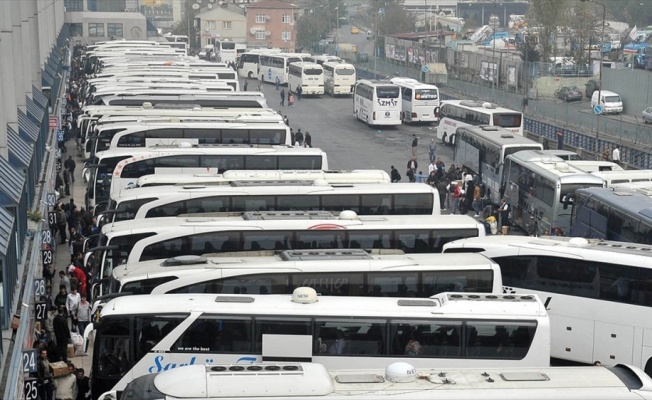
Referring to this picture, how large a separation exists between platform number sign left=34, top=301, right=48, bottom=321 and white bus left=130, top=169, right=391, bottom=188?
7.57 metres

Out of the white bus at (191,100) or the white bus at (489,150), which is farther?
the white bus at (191,100)

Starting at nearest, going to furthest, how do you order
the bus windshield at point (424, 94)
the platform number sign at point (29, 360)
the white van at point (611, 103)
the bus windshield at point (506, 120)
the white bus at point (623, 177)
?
the platform number sign at point (29, 360) < the white bus at point (623, 177) < the bus windshield at point (506, 120) < the bus windshield at point (424, 94) < the white van at point (611, 103)

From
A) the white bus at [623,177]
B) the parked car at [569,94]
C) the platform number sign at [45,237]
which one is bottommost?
the parked car at [569,94]

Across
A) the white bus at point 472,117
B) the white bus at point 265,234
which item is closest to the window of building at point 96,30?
the white bus at point 472,117

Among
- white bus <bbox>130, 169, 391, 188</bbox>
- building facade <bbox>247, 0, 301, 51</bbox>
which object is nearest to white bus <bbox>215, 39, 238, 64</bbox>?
building facade <bbox>247, 0, 301, 51</bbox>

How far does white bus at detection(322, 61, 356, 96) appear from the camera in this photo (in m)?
67.6

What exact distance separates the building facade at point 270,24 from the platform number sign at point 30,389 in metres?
89.6

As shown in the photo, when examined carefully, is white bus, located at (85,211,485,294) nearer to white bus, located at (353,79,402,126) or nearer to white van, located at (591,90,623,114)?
white bus, located at (353,79,402,126)

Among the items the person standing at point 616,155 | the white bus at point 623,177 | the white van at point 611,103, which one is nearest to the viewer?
the white bus at point 623,177

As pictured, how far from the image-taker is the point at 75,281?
21.0 metres

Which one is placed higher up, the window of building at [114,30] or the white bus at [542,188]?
the window of building at [114,30]

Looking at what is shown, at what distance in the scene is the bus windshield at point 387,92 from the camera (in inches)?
2037

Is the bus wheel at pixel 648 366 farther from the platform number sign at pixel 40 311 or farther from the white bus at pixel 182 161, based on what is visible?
the white bus at pixel 182 161

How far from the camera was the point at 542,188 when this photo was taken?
29.2m
